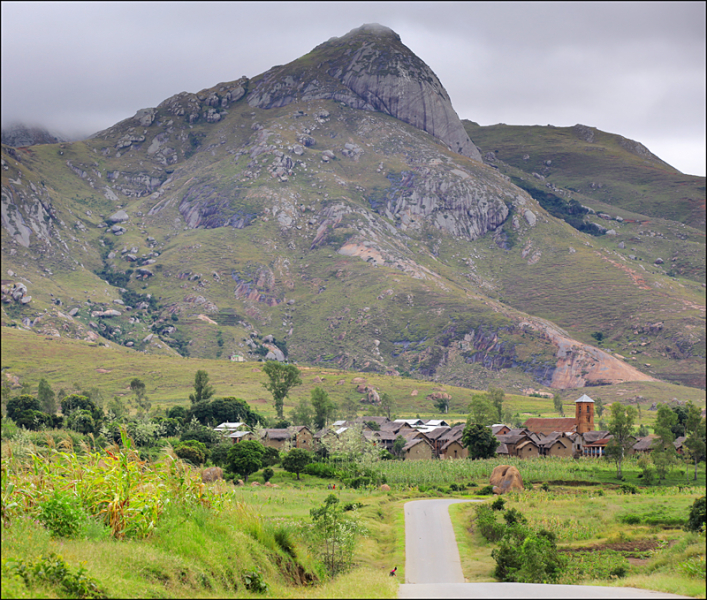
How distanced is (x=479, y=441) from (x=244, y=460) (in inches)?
1327

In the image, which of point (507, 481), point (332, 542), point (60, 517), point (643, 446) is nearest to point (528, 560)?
point (332, 542)

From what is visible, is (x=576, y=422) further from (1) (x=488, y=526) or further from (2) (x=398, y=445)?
(1) (x=488, y=526)

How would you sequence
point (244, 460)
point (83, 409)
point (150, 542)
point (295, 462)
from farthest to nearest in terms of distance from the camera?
point (83, 409) < point (295, 462) < point (244, 460) < point (150, 542)

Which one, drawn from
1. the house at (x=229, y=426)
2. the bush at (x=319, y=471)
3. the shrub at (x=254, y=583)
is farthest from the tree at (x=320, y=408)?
the shrub at (x=254, y=583)

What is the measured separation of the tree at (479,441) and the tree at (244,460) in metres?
30.3

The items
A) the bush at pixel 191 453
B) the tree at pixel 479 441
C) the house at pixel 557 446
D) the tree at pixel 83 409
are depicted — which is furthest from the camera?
the house at pixel 557 446

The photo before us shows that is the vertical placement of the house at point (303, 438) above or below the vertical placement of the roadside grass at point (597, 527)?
below

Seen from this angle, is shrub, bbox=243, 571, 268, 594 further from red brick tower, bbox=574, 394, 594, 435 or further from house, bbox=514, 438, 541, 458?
red brick tower, bbox=574, 394, 594, 435

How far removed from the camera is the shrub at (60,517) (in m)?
13.9

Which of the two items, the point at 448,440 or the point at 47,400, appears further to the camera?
the point at 47,400

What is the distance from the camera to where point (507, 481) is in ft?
198

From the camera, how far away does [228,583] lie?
544 inches

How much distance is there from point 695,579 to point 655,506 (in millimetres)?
37361

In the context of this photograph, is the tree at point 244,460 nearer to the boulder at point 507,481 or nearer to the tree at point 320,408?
the boulder at point 507,481
